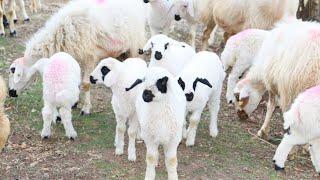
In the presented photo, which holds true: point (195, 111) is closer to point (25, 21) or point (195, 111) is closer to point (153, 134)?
point (153, 134)

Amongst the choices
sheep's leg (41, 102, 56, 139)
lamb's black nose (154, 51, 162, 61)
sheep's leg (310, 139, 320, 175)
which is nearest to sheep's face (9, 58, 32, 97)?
sheep's leg (41, 102, 56, 139)

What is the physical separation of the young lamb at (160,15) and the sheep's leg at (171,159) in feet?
15.6

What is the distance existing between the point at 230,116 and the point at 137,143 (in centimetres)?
202

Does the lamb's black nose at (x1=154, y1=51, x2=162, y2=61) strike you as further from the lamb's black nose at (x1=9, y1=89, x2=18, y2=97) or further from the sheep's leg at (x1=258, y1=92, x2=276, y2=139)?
the lamb's black nose at (x1=9, y1=89, x2=18, y2=97)

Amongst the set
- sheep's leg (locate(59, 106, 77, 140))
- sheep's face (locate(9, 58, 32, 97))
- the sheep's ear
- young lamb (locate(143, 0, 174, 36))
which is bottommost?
sheep's leg (locate(59, 106, 77, 140))

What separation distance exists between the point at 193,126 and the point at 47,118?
1.76m

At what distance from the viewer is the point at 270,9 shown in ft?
29.9

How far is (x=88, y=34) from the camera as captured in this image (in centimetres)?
764

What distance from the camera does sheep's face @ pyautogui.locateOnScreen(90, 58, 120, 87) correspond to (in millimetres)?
6294

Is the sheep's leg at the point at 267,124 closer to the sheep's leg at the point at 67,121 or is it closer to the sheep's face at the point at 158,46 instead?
the sheep's face at the point at 158,46

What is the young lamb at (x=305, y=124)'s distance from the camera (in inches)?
235

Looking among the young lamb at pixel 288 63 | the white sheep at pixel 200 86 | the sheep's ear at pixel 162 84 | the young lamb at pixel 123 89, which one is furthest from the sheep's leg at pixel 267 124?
the sheep's ear at pixel 162 84

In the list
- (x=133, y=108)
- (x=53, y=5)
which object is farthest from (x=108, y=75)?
(x=53, y=5)

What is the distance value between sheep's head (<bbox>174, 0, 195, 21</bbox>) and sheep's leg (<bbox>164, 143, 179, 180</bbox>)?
15.4 ft
